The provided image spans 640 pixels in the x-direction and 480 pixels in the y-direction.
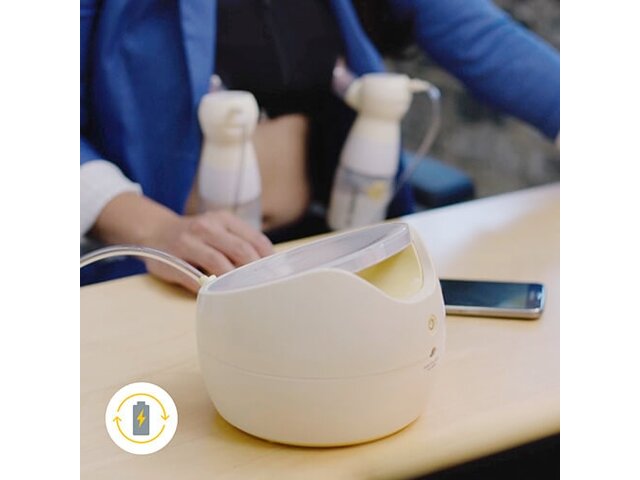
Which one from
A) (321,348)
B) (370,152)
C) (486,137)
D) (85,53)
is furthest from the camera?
(486,137)

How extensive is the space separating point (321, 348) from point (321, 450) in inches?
2.3

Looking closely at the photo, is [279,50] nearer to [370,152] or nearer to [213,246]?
[370,152]

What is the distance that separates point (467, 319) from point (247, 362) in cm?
19

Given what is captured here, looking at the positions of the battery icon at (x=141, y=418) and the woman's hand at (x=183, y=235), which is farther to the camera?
the woman's hand at (x=183, y=235)

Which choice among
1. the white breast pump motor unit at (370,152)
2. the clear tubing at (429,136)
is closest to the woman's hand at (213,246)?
the white breast pump motor unit at (370,152)

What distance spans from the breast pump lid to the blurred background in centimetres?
55

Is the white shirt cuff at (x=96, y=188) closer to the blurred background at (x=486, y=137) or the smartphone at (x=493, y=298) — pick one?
the smartphone at (x=493, y=298)

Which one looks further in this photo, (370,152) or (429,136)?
(429,136)

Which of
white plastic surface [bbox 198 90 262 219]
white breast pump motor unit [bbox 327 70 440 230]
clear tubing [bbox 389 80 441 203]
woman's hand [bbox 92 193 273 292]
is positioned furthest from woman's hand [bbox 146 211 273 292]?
clear tubing [bbox 389 80 441 203]

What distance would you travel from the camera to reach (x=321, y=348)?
0.38m

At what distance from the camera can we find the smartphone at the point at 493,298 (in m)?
0.54

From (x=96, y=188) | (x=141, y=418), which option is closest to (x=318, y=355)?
(x=141, y=418)

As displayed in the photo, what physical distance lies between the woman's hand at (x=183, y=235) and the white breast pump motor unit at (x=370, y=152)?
22 cm
